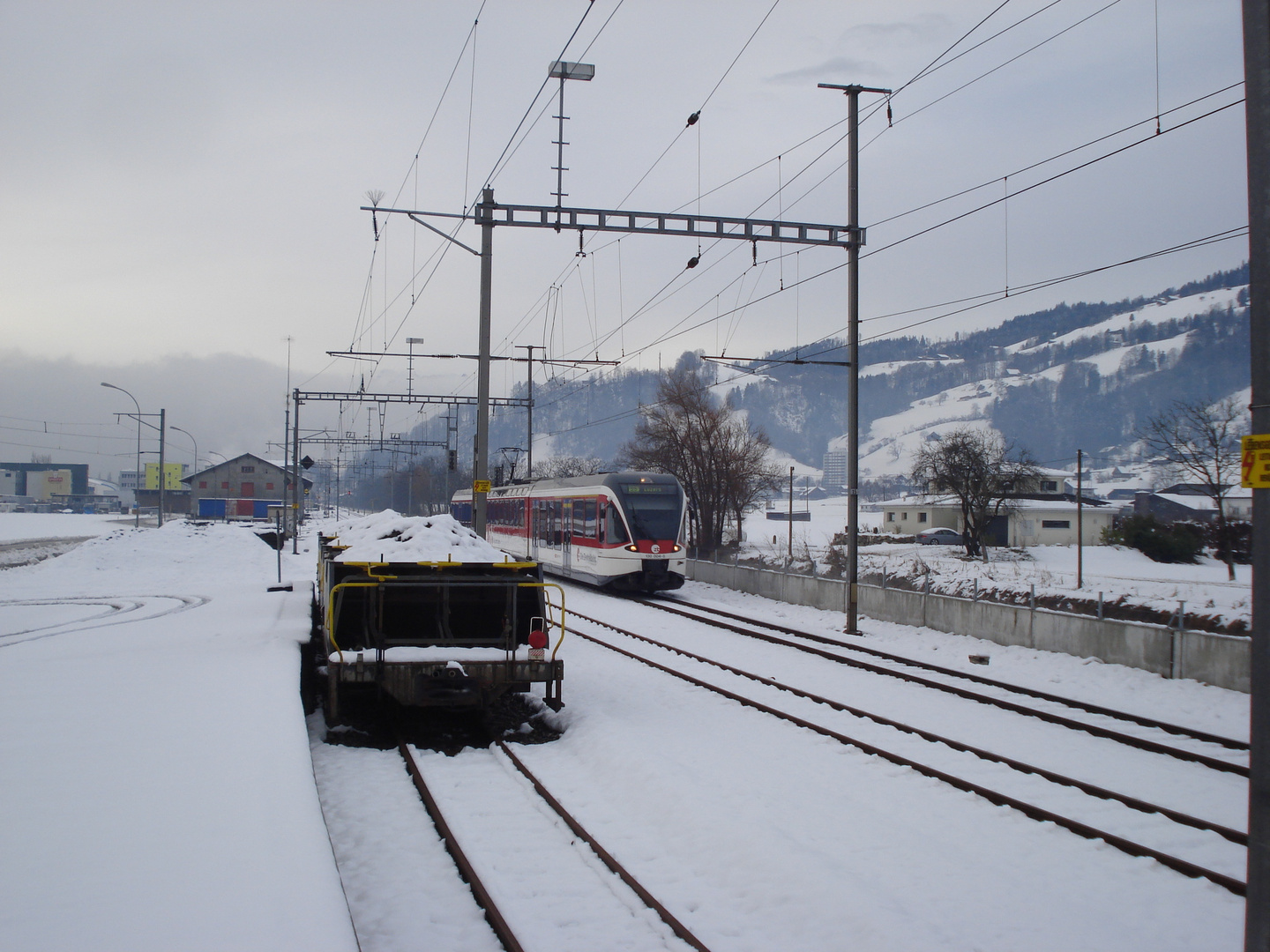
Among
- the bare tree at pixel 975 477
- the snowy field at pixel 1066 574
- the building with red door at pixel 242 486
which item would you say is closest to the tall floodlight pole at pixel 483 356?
the snowy field at pixel 1066 574

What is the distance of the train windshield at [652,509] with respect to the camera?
23.4 meters

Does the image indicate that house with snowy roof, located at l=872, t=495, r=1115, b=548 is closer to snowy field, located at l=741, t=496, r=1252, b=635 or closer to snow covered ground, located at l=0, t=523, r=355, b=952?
snowy field, located at l=741, t=496, r=1252, b=635

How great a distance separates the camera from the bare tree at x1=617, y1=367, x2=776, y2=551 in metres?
45.3

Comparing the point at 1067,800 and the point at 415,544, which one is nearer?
the point at 1067,800

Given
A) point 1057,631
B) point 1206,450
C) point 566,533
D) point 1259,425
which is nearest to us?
point 1259,425

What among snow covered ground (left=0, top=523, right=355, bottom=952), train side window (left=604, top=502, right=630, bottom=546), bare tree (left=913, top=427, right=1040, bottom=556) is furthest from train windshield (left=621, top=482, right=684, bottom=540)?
bare tree (left=913, top=427, right=1040, bottom=556)

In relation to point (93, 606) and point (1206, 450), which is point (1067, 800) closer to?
point (93, 606)

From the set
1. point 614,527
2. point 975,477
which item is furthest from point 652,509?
point 975,477

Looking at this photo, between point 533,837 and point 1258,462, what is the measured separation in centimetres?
517

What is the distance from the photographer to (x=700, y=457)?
4541cm

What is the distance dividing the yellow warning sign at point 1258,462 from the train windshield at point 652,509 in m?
19.2

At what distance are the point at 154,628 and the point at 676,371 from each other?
36.2 meters

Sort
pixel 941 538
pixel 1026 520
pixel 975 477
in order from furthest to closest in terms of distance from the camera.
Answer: pixel 1026 520 < pixel 941 538 < pixel 975 477

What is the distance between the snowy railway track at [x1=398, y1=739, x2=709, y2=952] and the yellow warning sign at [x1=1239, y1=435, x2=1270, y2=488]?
3.58 meters
